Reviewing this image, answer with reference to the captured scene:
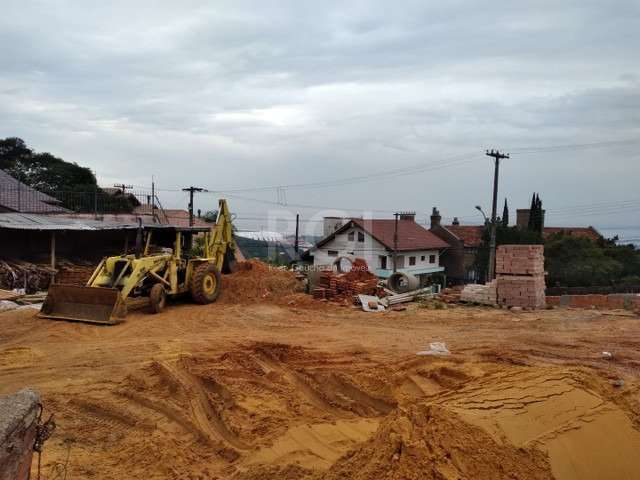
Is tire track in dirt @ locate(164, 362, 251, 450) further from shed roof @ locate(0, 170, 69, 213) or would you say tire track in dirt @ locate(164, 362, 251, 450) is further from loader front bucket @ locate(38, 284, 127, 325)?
shed roof @ locate(0, 170, 69, 213)

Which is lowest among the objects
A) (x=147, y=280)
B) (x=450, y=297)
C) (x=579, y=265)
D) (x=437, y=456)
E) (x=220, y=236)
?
(x=437, y=456)

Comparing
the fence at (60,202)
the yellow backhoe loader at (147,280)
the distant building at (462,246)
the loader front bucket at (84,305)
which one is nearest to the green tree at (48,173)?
the fence at (60,202)

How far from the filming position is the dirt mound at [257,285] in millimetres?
16078

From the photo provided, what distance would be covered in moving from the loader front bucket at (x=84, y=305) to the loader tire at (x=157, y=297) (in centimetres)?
122

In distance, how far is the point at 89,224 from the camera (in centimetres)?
1781

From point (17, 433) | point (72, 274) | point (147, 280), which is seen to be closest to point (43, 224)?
point (72, 274)

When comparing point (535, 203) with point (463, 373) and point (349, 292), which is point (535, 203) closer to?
point (349, 292)

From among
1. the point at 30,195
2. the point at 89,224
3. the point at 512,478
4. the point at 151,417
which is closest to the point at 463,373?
the point at 512,478

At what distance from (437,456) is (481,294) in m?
12.3

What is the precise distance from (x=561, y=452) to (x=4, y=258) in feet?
52.9

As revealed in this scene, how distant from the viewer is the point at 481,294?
16.4 meters

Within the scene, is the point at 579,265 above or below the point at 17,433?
above

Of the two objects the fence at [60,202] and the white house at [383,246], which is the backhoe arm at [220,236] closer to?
the fence at [60,202]

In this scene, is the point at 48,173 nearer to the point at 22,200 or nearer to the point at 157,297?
the point at 22,200
